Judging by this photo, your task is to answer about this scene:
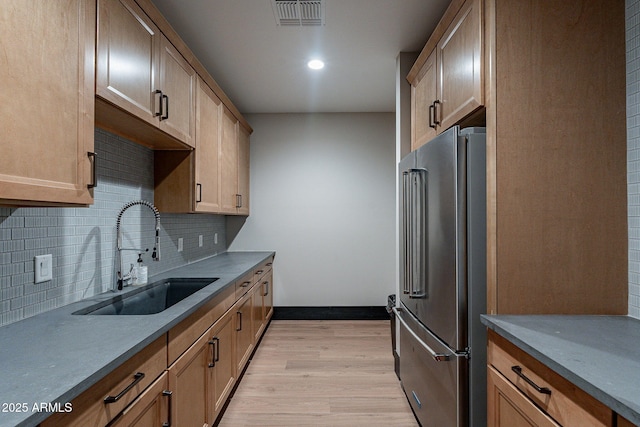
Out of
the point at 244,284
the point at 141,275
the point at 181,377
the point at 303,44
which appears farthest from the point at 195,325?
the point at 303,44

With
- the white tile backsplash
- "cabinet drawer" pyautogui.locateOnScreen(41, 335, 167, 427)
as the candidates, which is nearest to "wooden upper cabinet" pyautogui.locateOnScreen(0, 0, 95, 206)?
"cabinet drawer" pyautogui.locateOnScreen(41, 335, 167, 427)

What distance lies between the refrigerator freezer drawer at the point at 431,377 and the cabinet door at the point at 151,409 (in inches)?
47.9

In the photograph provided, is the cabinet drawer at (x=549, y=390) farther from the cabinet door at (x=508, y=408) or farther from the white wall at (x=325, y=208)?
the white wall at (x=325, y=208)

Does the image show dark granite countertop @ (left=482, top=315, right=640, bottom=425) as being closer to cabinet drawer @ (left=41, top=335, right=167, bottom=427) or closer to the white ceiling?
cabinet drawer @ (left=41, top=335, right=167, bottom=427)

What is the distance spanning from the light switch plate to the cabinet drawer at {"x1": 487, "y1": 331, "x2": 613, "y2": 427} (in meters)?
1.92

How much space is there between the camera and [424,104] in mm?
2465

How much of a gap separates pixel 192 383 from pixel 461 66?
2.05 m

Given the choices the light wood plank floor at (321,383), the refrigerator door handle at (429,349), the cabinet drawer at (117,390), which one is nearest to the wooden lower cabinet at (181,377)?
the cabinet drawer at (117,390)

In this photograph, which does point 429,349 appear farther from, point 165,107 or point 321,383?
point 165,107

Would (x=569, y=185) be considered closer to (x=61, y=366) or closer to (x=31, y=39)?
(x=61, y=366)

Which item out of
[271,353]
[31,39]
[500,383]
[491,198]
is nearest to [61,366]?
[31,39]

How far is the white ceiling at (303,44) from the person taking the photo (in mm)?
2271

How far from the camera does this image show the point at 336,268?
4.53 meters

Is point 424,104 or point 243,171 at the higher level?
point 424,104
